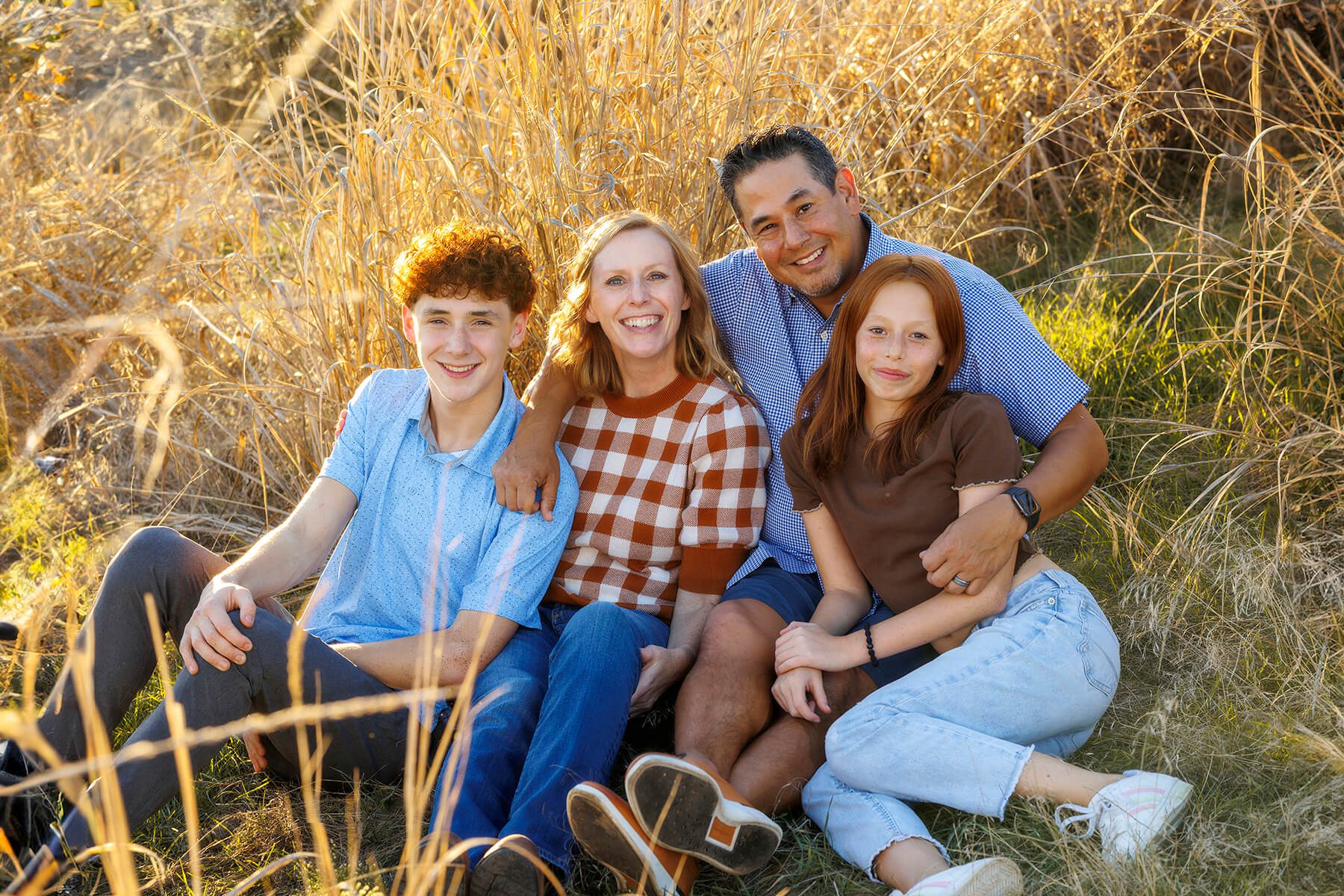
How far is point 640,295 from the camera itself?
8.72 ft

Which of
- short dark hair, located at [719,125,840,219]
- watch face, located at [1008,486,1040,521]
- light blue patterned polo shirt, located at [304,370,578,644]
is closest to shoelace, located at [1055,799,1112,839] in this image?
watch face, located at [1008,486,1040,521]

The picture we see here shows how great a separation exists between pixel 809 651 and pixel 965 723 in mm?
336

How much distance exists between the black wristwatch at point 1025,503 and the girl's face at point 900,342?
1.01 ft

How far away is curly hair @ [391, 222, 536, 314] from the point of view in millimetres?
2551

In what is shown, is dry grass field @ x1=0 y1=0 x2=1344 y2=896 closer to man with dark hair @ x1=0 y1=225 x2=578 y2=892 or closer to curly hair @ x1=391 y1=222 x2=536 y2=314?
man with dark hair @ x1=0 y1=225 x2=578 y2=892

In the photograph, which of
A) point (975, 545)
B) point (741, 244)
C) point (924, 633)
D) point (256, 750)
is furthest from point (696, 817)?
point (741, 244)

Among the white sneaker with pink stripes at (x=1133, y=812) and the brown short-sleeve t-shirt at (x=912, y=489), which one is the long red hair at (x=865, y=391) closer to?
the brown short-sleeve t-shirt at (x=912, y=489)

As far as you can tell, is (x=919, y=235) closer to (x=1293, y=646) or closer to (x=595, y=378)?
(x=595, y=378)

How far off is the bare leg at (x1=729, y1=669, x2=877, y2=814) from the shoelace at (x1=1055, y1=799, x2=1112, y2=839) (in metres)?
0.46

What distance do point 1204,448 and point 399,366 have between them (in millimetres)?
2393

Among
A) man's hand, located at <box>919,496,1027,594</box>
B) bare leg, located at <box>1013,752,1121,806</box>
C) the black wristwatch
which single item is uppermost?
the black wristwatch

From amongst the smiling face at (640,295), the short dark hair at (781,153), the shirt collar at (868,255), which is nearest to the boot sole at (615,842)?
the smiling face at (640,295)

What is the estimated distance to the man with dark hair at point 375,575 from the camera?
87.6 inches

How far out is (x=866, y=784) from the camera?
7.37 feet
